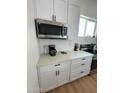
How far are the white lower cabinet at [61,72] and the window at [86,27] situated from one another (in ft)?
3.52

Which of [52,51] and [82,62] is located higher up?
[52,51]

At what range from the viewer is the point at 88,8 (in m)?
3.05

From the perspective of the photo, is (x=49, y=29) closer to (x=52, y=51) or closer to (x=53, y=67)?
(x=52, y=51)

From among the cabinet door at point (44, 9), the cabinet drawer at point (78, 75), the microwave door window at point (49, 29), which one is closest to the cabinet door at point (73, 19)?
the microwave door window at point (49, 29)

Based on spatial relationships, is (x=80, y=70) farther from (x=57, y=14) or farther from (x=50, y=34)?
(x=57, y=14)

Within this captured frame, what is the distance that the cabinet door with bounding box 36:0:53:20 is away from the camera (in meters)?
1.78

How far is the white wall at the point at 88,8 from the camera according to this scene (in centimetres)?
288

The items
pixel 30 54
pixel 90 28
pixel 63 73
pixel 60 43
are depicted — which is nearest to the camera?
pixel 30 54

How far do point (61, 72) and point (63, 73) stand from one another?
0.09 metres

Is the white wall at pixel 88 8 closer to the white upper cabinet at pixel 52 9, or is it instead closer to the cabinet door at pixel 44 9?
the white upper cabinet at pixel 52 9

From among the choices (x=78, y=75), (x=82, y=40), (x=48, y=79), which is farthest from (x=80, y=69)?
(x=82, y=40)

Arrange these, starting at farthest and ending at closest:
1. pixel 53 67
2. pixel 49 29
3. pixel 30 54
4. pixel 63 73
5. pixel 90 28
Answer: pixel 90 28
pixel 63 73
pixel 49 29
pixel 53 67
pixel 30 54

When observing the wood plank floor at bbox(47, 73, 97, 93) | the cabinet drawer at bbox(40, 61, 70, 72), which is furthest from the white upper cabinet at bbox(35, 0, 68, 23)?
the wood plank floor at bbox(47, 73, 97, 93)
